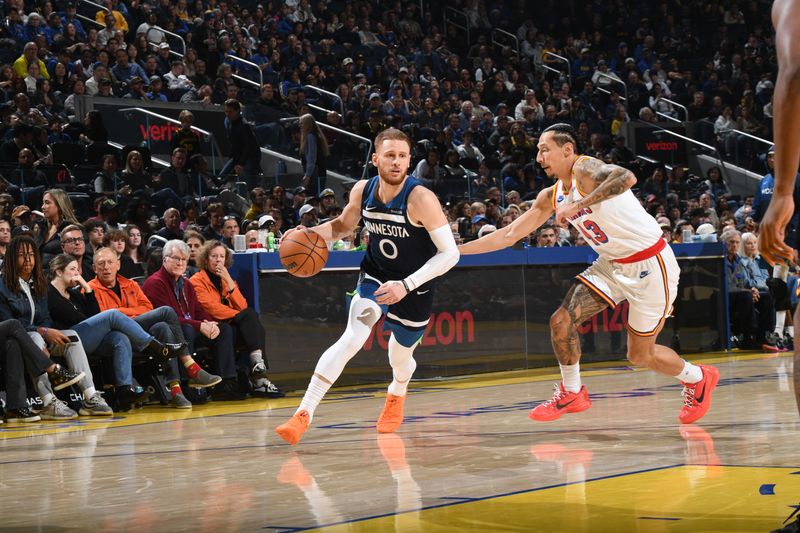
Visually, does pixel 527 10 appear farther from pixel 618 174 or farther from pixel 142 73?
pixel 618 174

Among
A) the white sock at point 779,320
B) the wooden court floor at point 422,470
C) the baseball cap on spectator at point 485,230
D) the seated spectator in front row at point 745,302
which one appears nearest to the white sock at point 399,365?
the wooden court floor at point 422,470

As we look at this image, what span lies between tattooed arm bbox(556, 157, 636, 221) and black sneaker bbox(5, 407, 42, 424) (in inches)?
185

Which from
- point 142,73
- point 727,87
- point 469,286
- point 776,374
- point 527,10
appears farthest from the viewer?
point 527,10

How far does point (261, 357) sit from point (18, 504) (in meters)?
5.82

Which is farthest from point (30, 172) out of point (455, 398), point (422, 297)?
point (422, 297)

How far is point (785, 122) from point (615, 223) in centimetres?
513

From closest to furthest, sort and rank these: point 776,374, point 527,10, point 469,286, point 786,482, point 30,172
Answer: point 786,482
point 776,374
point 469,286
point 30,172
point 527,10

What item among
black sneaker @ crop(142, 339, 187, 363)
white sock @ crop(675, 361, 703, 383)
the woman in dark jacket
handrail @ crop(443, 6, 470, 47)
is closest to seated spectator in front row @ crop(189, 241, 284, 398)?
black sneaker @ crop(142, 339, 187, 363)

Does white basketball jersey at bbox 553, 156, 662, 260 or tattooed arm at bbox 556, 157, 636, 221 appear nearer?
tattooed arm at bbox 556, 157, 636, 221

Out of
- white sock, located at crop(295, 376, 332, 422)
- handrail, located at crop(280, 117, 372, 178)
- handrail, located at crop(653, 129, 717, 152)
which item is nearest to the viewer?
white sock, located at crop(295, 376, 332, 422)

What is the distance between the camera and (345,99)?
72.6 feet

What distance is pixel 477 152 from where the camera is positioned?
21594mm

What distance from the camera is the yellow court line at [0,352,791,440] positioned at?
937 centimetres

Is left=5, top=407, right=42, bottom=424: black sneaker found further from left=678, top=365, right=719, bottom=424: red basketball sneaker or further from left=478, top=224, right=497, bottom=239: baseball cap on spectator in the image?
left=478, top=224, right=497, bottom=239: baseball cap on spectator
